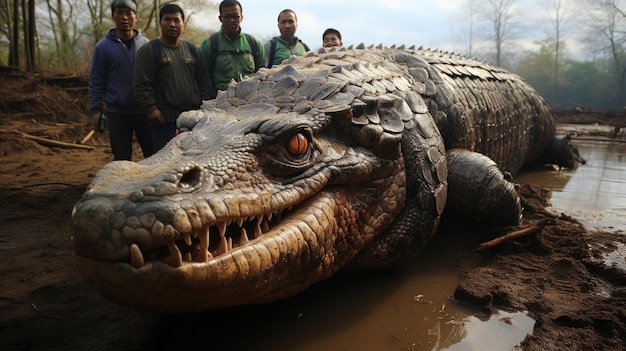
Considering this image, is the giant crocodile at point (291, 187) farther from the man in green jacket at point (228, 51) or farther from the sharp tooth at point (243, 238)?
the man in green jacket at point (228, 51)

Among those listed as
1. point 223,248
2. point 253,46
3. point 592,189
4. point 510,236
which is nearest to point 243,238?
point 223,248

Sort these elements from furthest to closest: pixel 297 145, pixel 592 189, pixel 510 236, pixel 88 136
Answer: pixel 88 136 < pixel 592 189 < pixel 510 236 < pixel 297 145

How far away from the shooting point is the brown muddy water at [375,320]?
1.93 m

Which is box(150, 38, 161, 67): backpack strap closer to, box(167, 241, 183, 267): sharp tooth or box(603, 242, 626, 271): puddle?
box(167, 241, 183, 267): sharp tooth

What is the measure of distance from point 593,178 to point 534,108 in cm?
127

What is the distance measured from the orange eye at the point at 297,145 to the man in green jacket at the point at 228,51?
2706mm

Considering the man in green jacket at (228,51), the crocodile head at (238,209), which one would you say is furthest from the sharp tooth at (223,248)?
the man in green jacket at (228,51)

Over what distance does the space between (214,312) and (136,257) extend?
94 centimetres

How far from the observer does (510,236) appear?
2982 millimetres

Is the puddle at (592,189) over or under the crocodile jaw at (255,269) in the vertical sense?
under

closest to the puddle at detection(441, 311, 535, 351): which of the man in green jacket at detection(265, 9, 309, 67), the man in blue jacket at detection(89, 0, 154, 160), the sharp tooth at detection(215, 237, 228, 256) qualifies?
the sharp tooth at detection(215, 237, 228, 256)

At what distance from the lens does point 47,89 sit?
1110 centimetres

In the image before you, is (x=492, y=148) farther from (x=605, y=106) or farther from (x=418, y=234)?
(x=605, y=106)

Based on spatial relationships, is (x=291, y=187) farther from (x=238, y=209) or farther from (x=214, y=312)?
(x=214, y=312)
